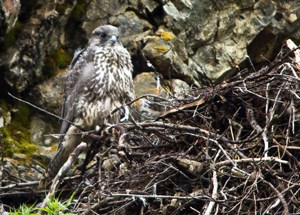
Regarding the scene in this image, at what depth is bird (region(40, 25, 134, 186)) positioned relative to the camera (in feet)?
27.3

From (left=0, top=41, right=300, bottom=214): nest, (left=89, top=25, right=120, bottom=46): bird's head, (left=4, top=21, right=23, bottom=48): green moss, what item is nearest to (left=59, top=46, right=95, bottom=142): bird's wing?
(left=89, top=25, right=120, bottom=46): bird's head

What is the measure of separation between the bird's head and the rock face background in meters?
0.60

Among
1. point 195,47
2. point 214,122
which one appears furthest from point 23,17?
point 214,122

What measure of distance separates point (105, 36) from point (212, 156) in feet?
6.90

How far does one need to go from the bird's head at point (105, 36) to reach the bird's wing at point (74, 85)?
14cm

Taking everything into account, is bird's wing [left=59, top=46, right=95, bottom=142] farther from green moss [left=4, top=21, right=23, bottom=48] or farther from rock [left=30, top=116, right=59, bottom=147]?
green moss [left=4, top=21, right=23, bottom=48]

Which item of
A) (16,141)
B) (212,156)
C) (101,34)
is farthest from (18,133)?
(212,156)

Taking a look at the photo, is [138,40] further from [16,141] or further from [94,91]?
[16,141]

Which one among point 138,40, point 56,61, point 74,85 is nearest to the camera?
point 74,85

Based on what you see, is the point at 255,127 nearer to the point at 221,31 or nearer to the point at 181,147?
the point at 181,147

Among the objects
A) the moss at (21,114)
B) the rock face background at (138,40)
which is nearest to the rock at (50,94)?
the rock face background at (138,40)

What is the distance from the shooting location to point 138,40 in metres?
9.62

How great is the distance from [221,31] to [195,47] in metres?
0.33

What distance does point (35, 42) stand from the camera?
902cm
